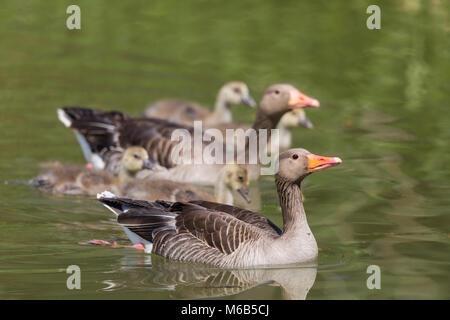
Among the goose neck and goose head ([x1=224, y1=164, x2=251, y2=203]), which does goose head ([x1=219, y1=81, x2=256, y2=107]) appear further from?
the goose neck

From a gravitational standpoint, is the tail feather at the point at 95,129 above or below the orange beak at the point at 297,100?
below

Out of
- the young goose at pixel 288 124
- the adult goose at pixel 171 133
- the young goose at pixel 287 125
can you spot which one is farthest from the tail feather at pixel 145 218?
the young goose at pixel 288 124

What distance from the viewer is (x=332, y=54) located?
21125 mm

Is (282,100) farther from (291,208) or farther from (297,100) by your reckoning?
(291,208)

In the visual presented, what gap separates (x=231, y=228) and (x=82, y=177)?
3771mm

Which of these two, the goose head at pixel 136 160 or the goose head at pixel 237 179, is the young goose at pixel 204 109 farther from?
the goose head at pixel 237 179

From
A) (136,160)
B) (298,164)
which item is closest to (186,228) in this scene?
(298,164)

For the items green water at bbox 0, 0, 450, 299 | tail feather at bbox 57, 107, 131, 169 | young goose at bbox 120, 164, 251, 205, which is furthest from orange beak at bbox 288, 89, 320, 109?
tail feather at bbox 57, 107, 131, 169

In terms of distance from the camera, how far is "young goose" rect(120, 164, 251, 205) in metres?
12.9

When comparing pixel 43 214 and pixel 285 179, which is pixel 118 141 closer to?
pixel 43 214

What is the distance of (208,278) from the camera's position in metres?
10.2

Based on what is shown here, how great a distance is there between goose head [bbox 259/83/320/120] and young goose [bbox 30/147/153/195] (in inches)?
78.7

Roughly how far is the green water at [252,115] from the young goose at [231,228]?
0.62 feet

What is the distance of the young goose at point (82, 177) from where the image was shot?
13.5m
